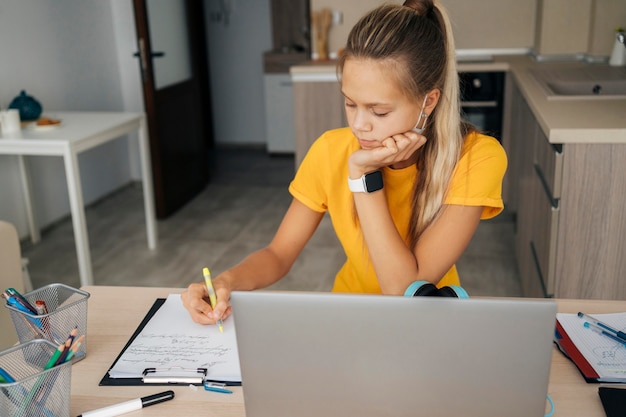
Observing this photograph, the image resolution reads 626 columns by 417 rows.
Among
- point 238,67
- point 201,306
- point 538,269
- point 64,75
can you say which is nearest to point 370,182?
point 201,306

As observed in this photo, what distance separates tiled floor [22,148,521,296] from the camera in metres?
3.11

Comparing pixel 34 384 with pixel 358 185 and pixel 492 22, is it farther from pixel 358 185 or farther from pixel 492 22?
pixel 492 22

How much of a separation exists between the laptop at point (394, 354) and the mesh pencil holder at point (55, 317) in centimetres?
41

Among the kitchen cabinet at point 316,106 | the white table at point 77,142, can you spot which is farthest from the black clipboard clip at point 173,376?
the kitchen cabinet at point 316,106

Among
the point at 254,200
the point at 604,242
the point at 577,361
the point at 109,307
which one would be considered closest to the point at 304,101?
the point at 254,200

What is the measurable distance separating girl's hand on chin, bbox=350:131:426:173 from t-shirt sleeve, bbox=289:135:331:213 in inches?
7.6

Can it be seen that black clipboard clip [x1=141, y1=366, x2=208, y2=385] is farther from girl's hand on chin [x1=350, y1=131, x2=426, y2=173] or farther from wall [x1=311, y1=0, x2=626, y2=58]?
wall [x1=311, y1=0, x2=626, y2=58]

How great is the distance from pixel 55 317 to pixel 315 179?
0.62 metres

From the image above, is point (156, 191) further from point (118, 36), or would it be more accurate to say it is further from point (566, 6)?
point (566, 6)

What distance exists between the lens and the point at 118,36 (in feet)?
14.9

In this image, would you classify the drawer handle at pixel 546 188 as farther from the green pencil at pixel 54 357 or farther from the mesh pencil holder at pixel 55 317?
the green pencil at pixel 54 357

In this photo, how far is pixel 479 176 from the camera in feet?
4.12

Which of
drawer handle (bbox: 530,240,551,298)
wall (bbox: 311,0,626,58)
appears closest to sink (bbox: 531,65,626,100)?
wall (bbox: 311,0,626,58)

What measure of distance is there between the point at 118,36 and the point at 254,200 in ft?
5.04
